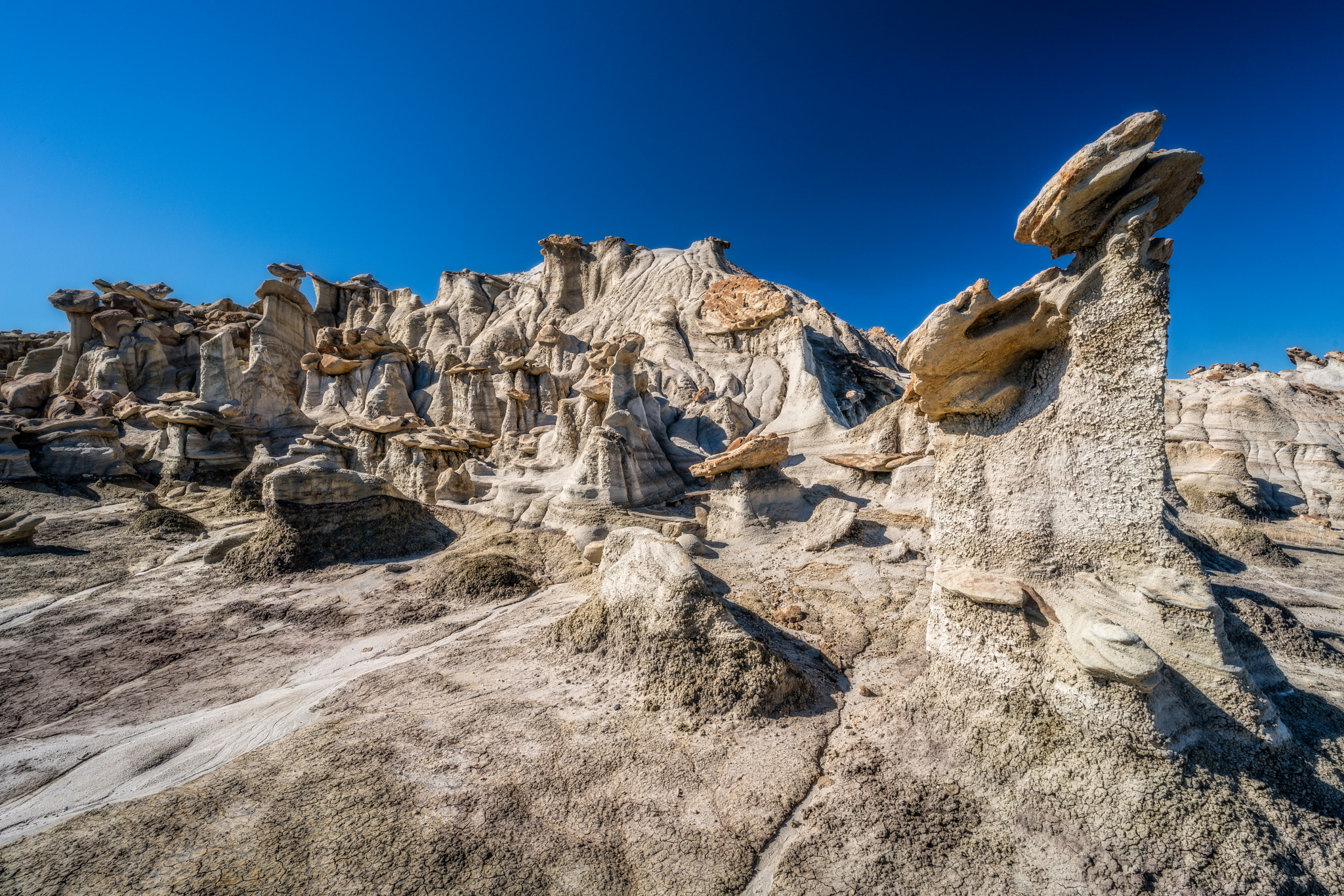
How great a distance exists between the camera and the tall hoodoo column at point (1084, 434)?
2266 mm

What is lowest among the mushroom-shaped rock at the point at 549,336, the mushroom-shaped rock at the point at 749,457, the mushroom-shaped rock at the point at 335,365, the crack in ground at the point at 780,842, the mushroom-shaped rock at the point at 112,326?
the crack in ground at the point at 780,842

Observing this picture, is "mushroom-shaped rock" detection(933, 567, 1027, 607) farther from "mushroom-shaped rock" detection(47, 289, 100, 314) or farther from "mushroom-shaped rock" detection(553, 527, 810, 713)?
"mushroom-shaped rock" detection(47, 289, 100, 314)

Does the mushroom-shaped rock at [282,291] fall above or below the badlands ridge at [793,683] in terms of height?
above

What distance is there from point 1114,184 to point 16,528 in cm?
1351

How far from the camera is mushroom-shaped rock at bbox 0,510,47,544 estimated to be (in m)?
7.20

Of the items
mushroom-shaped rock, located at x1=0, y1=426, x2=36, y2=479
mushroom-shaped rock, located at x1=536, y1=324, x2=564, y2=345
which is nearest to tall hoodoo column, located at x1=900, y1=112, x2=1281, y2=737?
mushroom-shaped rock, located at x1=0, y1=426, x2=36, y2=479

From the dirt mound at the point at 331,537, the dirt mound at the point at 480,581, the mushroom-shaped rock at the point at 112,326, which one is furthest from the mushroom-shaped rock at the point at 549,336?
the dirt mound at the point at 480,581

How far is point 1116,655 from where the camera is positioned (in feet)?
6.48

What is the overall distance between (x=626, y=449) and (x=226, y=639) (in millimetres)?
6015

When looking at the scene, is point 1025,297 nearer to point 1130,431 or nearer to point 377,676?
point 1130,431

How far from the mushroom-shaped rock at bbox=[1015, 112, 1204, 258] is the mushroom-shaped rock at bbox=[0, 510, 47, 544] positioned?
43.3 ft

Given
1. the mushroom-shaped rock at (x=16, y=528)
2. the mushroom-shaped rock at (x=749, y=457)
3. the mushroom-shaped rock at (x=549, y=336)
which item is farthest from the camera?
the mushroom-shaped rock at (x=549, y=336)

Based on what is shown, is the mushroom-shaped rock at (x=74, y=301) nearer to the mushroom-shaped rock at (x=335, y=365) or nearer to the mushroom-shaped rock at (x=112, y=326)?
the mushroom-shaped rock at (x=112, y=326)

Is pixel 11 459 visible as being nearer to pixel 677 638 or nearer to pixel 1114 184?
pixel 677 638
